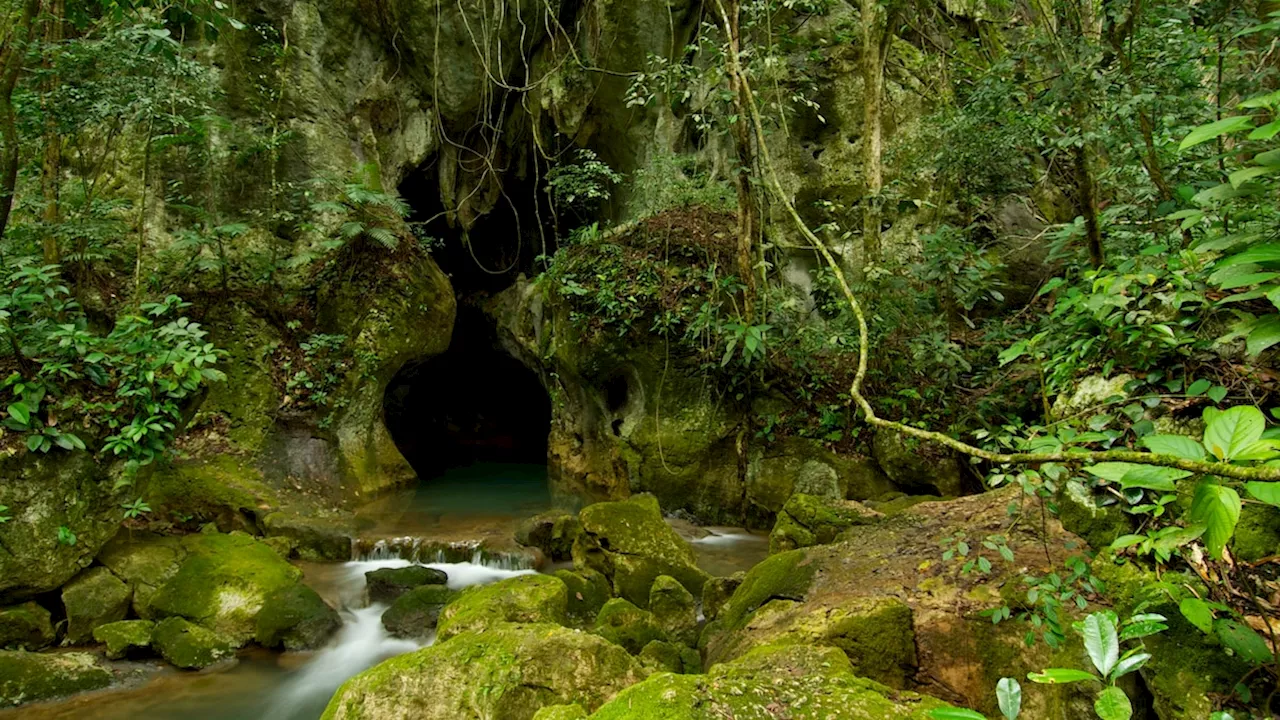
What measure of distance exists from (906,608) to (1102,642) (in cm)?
239

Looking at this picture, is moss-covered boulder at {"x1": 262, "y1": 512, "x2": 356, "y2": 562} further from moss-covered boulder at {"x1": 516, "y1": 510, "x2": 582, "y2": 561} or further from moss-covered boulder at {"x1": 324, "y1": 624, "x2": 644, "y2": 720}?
moss-covered boulder at {"x1": 324, "y1": 624, "x2": 644, "y2": 720}

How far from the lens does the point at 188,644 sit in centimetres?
483

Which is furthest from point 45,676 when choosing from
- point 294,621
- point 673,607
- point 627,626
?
point 673,607

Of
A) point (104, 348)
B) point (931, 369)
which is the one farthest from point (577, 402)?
point (104, 348)

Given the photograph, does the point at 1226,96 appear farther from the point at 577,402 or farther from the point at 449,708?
the point at 577,402

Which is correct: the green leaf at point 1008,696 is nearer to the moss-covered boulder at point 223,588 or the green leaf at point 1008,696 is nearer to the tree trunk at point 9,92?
the moss-covered boulder at point 223,588

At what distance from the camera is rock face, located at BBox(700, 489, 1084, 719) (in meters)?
2.99

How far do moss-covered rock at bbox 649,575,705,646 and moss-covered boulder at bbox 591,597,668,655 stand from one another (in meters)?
0.15

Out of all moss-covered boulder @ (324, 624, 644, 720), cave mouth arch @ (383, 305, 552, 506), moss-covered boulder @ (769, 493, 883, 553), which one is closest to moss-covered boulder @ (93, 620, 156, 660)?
moss-covered boulder @ (324, 624, 644, 720)

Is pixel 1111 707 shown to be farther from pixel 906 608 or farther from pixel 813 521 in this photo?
pixel 813 521

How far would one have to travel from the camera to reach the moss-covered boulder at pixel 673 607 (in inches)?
191

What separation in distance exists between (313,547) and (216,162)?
6.49 m

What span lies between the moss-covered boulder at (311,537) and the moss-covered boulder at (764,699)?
19.4 feet

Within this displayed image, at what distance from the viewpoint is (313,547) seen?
6875 millimetres
